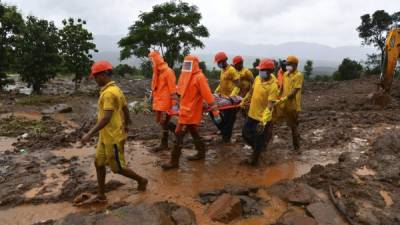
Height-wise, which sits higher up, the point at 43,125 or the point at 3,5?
the point at 3,5

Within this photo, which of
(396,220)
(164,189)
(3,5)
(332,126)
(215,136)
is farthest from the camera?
(3,5)

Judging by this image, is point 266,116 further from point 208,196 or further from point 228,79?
point 228,79

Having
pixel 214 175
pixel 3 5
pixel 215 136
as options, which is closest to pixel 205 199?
pixel 214 175

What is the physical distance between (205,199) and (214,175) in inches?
40.3

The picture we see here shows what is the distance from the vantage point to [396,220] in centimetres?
427

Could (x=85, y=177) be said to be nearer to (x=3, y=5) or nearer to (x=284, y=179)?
(x=284, y=179)

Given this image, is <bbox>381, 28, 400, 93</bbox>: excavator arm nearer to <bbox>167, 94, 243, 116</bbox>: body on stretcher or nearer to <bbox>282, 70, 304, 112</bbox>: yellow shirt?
<bbox>282, 70, 304, 112</bbox>: yellow shirt

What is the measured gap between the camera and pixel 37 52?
14062 mm

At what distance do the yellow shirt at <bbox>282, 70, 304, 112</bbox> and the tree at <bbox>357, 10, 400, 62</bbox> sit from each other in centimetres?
1847

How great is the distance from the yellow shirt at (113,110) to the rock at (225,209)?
4.35 ft

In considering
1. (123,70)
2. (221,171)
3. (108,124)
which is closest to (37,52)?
(221,171)

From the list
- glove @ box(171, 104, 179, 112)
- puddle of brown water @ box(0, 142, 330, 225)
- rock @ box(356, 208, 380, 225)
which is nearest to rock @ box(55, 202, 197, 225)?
puddle of brown water @ box(0, 142, 330, 225)

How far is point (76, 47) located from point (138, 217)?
13.0m

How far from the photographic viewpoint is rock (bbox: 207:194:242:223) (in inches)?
169
